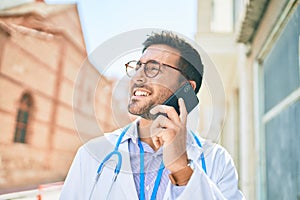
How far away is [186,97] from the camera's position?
110cm

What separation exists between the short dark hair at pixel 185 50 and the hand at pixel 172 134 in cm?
17

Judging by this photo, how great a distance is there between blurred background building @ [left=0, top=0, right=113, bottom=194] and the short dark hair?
101cm

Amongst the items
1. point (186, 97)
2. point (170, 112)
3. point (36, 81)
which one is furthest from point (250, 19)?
point (36, 81)

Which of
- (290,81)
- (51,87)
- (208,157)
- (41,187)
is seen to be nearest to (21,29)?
(41,187)

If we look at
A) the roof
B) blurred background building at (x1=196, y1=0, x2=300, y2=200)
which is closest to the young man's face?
blurred background building at (x1=196, y1=0, x2=300, y2=200)

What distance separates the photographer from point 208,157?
1.26 metres

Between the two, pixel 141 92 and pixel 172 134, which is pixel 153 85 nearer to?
pixel 141 92

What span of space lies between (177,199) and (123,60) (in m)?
0.43

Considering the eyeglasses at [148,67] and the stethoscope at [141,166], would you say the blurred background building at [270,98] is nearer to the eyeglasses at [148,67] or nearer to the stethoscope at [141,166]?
the stethoscope at [141,166]

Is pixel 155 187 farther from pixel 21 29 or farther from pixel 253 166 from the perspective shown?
pixel 253 166

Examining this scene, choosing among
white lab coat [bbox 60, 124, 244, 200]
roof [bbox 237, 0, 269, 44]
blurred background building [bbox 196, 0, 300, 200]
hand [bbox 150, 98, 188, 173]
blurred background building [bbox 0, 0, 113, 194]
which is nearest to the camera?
hand [bbox 150, 98, 188, 173]

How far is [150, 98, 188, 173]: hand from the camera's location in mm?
996

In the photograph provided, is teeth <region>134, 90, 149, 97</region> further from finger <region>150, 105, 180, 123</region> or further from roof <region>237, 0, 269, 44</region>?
roof <region>237, 0, 269, 44</region>

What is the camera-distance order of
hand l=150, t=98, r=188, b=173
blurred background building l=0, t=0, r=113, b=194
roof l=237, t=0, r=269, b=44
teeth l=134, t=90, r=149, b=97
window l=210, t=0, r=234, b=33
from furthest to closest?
window l=210, t=0, r=234, b=33, roof l=237, t=0, r=269, b=44, blurred background building l=0, t=0, r=113, b=194, teeth l=134, t=90, r=149, b=97, hand l=150, t=98, r=188, b=173
